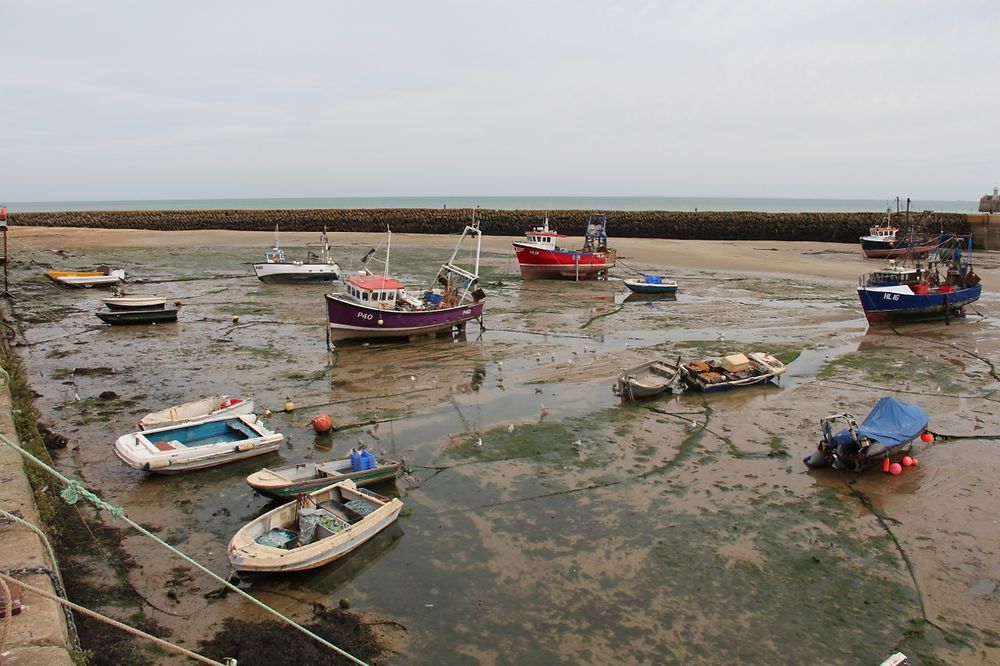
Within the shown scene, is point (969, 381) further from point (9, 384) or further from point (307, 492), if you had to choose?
point (9, 384)

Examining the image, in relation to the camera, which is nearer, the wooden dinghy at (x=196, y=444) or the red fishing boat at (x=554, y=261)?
the wooden dinghy at (x=196, y=444)

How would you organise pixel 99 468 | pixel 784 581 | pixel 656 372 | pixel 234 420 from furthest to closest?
1. pixel 656 372
2. pixel 234 420
3. pixel 99 468
4. pixel 784 581

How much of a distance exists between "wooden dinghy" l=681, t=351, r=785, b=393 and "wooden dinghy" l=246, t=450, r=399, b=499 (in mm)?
8284

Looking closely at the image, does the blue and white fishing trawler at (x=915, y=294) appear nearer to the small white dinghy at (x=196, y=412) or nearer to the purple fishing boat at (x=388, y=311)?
the purple fishing boat at (x=388, y=311)

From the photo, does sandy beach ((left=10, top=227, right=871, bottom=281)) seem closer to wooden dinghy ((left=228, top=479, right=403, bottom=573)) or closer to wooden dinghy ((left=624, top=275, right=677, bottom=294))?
wooden dinghy ((left=624, top=275, right=677, bottom=294))

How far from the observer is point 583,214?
65.8m

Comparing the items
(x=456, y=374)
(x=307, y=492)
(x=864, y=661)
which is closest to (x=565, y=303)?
(x=456, y=374)

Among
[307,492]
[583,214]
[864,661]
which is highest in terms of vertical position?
[583,214]

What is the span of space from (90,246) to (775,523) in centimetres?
5085

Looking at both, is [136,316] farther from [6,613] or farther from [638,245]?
[638,245]

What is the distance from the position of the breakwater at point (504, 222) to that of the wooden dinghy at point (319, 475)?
47580 mm

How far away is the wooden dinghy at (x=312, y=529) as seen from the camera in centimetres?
891

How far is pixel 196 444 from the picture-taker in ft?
43.1

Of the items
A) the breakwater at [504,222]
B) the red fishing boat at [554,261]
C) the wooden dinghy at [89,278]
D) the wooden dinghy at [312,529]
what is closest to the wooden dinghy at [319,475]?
the wooden dinghy at [312,529]
